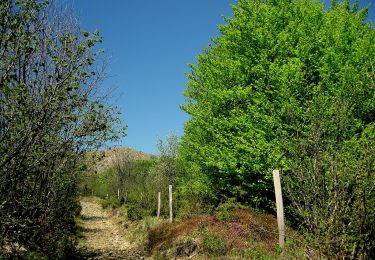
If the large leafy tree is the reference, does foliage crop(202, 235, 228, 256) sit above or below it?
below

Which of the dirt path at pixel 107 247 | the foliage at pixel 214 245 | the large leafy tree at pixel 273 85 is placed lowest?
the dirt path at pixel 107 247

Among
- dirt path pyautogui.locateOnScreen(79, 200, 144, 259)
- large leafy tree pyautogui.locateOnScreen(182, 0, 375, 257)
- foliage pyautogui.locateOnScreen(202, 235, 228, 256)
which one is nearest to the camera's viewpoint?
foliage pyautogui.locateOnScreen(202, 235, 228, 256)

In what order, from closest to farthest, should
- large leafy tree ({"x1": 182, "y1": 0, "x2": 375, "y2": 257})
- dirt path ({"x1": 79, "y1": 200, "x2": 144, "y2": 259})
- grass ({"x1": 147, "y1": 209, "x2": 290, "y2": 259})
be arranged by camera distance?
1. grass ({"x1": 147, "y1": 209, "x2": 290, "y2": 259})
2. dirt path ({"x1": 79, "y1": 200, "x2": 144, "y2": 259})
3. large leafy tree ({"x1": 182, "y1": 0, "x2": 375, "y2": 257})

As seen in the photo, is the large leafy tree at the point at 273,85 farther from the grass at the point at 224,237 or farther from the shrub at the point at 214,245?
the shrub at the point at 214,245

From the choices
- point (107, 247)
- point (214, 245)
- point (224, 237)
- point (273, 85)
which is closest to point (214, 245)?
point (214, 245)

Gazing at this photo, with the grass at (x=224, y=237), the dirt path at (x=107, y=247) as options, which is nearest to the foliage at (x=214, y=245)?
the grass at (x=224, y=237)

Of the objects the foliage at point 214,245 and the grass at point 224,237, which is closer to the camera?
the grass at point 224,237

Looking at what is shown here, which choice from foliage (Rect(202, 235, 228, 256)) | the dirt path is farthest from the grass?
the dirt path

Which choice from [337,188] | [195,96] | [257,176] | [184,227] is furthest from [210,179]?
[337,188]

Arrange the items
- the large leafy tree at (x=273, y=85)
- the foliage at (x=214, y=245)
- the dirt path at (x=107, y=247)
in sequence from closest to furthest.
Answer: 1. the foliage at (x=214, y=245)
2. the dirt path at (x=107, y=247)
3. the large leafy tree at (x=273, y=85)

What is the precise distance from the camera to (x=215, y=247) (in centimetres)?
1094

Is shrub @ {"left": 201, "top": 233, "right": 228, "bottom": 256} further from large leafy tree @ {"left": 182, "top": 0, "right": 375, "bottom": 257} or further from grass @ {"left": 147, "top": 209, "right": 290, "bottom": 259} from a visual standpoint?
large leafy tree @ {"left": 182, "top": 0, "right": 375, "bottom": 257}

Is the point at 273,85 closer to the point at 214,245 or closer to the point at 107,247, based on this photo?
the point at 214,245


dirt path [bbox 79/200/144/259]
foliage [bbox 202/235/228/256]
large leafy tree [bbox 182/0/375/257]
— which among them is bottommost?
dirt path [bbox 79/200/144/259]
